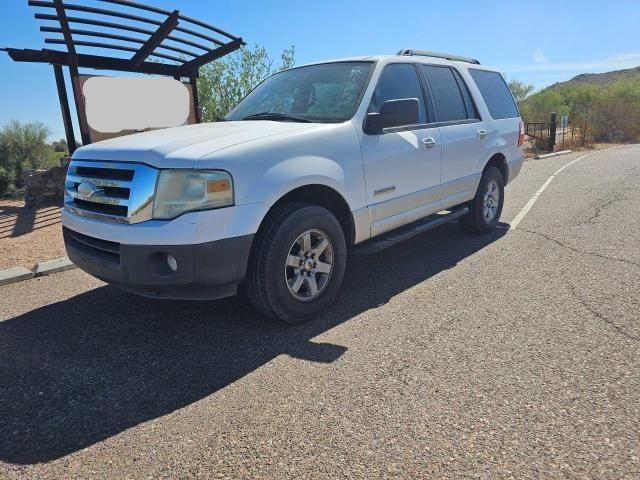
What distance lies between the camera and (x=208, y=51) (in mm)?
8898

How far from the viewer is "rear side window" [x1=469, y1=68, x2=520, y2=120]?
580 cm

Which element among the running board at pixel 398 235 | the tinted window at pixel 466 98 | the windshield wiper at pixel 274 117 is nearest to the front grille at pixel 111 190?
the windshield wiper at pixel 274 117

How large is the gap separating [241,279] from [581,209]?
20.8ft

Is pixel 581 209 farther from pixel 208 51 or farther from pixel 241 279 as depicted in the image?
pixel 208 51

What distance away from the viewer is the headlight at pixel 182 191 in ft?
9.49

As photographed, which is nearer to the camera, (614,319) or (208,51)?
(614,319)

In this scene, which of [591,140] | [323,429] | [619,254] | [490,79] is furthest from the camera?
[591,140]

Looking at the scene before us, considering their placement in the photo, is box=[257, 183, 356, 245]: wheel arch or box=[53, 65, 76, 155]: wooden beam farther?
box=[53, 65, 76, 155]: wooden beam

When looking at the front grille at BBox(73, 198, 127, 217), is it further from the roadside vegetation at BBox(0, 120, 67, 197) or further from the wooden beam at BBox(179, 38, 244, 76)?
the roadside vegetation at BBox(0, 120, 67, 197)

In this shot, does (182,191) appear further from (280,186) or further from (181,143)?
(280,186)

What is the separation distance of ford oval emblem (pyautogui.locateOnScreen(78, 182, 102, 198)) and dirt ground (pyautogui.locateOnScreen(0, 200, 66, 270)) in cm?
230

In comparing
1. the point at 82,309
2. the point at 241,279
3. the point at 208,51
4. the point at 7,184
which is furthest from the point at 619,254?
the point at 7,184

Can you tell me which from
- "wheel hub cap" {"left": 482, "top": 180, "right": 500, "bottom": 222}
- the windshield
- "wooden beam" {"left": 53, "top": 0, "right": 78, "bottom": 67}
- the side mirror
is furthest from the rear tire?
"wooden beam" {"left": 53, "top": 0, "right": 78, "bottom": 67}

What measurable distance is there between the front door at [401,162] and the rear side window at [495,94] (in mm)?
1501
